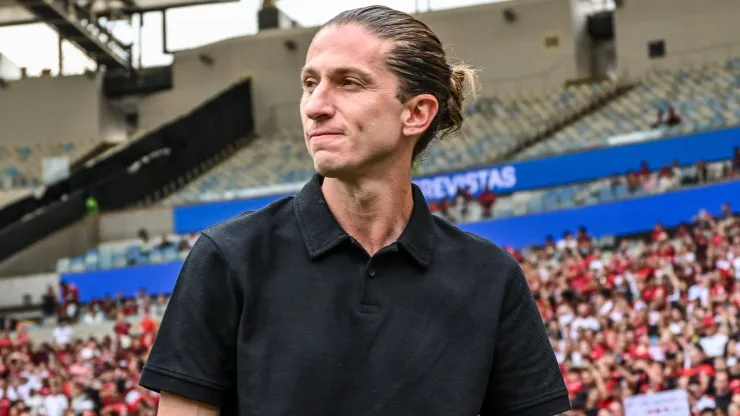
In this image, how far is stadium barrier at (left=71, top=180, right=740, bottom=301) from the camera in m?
16.8

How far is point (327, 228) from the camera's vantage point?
1.83m

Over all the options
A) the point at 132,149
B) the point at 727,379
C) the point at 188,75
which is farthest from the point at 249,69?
the point at 727,379

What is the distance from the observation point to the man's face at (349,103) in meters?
1.78

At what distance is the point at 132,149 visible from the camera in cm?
2678

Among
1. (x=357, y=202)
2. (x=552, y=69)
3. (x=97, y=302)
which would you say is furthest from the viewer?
(x=552, y=69)

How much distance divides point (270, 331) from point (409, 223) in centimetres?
31

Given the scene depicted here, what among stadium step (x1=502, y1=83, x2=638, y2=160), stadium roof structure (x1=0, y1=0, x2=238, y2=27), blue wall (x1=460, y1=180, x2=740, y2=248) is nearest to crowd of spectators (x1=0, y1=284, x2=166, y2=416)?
blue wall (x1=460, y1=180, x2=740, y2=248)

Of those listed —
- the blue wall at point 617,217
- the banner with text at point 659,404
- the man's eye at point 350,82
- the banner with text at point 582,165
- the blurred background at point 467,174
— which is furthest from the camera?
the banner with text at point 582,165

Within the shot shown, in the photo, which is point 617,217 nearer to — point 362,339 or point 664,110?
point 664,110

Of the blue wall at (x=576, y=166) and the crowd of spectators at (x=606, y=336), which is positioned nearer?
the crowd of spectators at (x=606, y=336)

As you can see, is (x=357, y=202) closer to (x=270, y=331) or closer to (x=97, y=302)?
(x=270, y=331)

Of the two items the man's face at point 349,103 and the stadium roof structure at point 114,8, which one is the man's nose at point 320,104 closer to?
the man's face at point 349,103

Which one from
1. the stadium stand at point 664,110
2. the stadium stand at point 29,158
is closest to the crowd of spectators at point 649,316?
the stadium stand at point 664,110

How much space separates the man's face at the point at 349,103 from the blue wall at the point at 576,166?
57.6 ft
